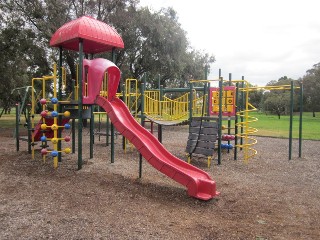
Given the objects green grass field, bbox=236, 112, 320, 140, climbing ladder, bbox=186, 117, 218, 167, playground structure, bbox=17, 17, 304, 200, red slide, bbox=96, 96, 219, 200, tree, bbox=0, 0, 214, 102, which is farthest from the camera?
tree, bbox=0, 0, 214, 102

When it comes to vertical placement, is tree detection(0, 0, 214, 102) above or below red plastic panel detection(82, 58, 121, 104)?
above

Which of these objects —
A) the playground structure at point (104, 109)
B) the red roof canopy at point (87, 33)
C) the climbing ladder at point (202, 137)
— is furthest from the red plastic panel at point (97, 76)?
the climbing ladder at point (202, 137)

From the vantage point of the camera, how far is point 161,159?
5.88 metres

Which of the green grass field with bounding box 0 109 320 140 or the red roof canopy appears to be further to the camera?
the green grass field with bounding box 0 109 320 140

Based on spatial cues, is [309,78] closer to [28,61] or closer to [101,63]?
[28,61]

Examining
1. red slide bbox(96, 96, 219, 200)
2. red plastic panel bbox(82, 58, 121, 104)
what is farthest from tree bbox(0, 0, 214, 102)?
red slide bbox(96, 96, 219, 200)

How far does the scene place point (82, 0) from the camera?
19281mm

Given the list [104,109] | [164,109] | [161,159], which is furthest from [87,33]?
[164,109]

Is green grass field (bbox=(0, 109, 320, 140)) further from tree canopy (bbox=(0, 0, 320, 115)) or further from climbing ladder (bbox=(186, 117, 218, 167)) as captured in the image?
climbing ladder (bbox=(186, 117, 218, 167))

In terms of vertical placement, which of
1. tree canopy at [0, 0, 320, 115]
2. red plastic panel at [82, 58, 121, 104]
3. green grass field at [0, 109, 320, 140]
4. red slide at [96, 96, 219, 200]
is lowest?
green grass field at [0, 109, 320, 140]

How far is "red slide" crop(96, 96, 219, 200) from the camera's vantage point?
17.0ft

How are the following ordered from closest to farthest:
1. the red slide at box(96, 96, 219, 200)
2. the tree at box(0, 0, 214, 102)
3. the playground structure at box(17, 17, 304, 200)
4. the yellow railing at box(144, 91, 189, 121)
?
the red slide at box(96, 96, 219, 200) → the playground structure at box(17, 17, 304, 200) → the yellow railing at box(144, 91, 189, 121) → the tree at box(0, 0, 214, 102)

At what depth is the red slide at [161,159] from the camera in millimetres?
5180

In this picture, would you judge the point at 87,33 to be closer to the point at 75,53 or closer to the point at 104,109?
the point at 104,109
